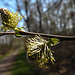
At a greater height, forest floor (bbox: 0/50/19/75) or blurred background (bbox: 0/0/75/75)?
blurred background (bbox: 0/0/75/75)

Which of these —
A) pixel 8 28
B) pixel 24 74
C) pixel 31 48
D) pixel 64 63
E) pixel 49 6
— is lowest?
pixel 24 74

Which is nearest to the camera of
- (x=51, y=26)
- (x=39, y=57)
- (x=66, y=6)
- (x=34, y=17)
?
(x=39, y=57)

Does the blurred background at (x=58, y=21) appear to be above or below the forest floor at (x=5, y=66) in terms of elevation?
above

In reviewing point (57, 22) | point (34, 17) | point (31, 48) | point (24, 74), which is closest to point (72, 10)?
point (57, 22)

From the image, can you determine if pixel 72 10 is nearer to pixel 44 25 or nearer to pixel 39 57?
pixel 44 25

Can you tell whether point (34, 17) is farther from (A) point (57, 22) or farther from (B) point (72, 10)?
(B) point (72, 10)

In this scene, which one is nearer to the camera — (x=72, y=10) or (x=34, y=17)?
(x=72, y=10)

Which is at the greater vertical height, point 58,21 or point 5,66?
point 58,21

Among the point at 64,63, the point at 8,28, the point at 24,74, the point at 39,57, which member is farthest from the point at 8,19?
the point at 64,63

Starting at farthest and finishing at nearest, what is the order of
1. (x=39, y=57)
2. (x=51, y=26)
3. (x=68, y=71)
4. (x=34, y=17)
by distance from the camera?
1. (x=51, y=26)
2. (x=34, y=17)
3. (x=68, y=71)
4. (x=39, y=57)

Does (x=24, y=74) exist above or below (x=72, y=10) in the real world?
below
